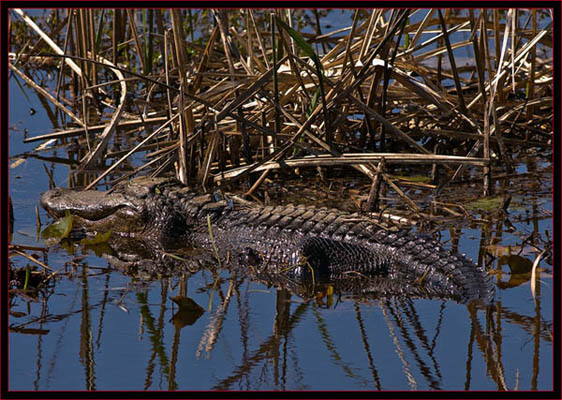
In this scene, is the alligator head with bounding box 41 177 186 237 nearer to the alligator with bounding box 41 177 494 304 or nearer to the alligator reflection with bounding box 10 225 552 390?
the alligator with bounding box 41 177 494 304

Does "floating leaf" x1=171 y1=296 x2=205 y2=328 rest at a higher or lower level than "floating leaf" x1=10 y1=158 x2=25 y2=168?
lower

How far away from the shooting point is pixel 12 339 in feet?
11.1

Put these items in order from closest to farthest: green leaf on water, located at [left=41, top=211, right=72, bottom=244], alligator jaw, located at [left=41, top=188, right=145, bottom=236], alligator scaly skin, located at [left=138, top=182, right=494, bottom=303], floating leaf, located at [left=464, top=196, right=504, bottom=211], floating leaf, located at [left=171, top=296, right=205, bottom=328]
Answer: floating leaf, located at [left=171, top=296, right=205, bottom=328]
alligator scaly skin, located at [left=138, top=182, right=494, bottom=303]
green leaf on water, located at [left=41, top=211, right=72, bottom=244]
floating leaf, located at [left=464, top=196, right=504, bottom=211]
alligator jaw, located at [left=41, top=188, right=145, bottom=236]

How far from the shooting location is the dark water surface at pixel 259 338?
3.04 metres

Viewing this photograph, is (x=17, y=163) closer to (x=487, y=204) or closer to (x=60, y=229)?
(x=60, y=229)

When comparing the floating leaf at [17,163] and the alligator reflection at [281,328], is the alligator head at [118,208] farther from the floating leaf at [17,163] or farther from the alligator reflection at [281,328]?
the floating leaf at [17,163]

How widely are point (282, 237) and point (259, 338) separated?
137 centimetres

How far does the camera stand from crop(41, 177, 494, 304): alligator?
13.7 feet

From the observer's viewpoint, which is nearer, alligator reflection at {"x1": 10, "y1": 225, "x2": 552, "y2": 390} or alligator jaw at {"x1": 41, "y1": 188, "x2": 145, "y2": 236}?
alligator reflection at {"x1": 10, "y1": 225, "x2": 552, "y2": 390}

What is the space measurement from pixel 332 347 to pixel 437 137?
3.13m

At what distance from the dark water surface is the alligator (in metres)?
0.25

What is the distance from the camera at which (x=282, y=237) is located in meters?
4.75

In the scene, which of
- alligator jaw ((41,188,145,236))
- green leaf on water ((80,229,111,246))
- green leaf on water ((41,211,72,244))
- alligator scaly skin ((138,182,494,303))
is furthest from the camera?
alligator jaw ((41,188,145,236))

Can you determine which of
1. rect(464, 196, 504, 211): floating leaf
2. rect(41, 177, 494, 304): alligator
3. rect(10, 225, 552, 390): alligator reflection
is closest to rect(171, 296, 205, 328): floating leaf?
rect(10, 225, 552, 390): alligator reflection
